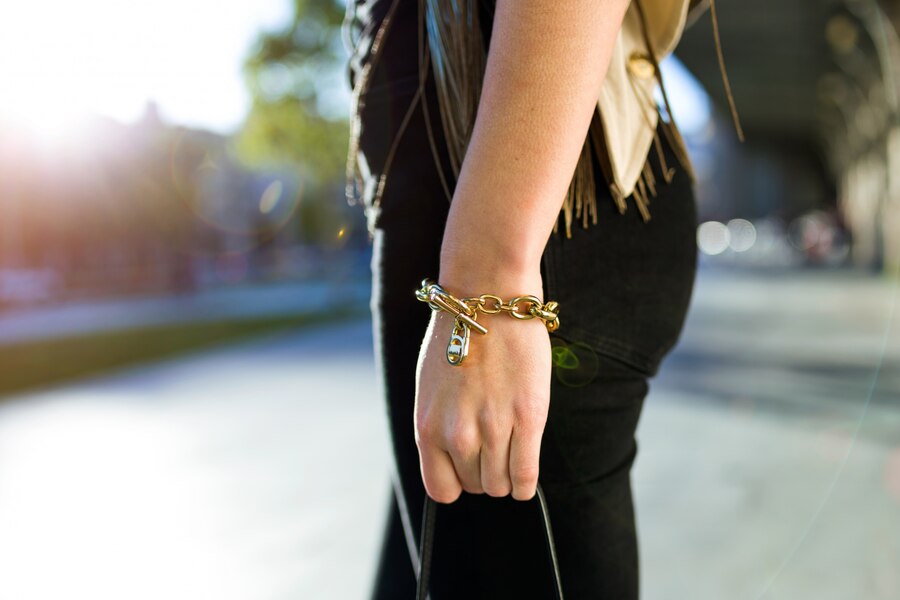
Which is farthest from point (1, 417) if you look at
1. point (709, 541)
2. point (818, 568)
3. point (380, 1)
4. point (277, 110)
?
point (277, 110)

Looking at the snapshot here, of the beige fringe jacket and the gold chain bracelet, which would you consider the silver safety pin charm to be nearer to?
the gold chain bracelet

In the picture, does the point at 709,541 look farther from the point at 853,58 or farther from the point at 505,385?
the point at 853,58

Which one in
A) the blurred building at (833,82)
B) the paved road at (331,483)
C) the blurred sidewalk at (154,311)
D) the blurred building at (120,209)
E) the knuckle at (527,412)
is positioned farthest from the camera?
the blurred building at (120,209)

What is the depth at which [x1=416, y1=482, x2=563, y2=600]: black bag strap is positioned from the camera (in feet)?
2.77

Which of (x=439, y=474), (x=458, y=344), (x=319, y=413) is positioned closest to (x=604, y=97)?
(x=458, y=344)

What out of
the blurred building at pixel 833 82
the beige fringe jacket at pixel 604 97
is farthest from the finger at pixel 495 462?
the blurred building at pixel 833 82

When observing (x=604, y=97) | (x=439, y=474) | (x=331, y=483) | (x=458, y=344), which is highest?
(x=604, y=97)

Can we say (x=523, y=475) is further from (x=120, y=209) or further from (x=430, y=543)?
(x=120, y=209)

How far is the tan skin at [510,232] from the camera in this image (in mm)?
738

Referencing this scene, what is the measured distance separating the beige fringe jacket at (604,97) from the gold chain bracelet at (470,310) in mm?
127

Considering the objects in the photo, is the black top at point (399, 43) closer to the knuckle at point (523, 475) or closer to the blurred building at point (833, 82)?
the knuckle at point (523, 475)

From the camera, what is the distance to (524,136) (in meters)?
0.75

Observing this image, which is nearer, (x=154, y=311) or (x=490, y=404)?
(x=490, y=404)

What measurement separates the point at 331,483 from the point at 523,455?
364 centimetres
